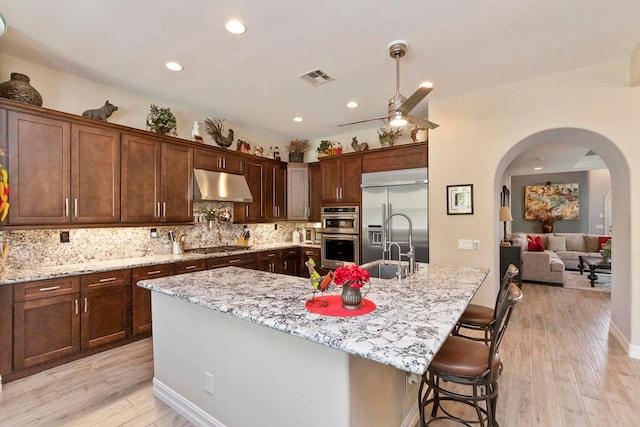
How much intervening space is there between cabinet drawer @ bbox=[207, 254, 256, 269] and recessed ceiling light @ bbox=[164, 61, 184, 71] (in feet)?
7.49

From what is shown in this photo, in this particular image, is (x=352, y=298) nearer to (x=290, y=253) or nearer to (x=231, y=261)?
(x=231, y=261)

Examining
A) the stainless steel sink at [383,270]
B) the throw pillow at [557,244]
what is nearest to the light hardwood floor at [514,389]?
the stainless steel sink at [383,270]

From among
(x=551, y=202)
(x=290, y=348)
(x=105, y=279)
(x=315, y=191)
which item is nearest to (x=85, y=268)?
(x=105, y=279)

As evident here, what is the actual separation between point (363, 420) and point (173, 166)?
3.64 meters

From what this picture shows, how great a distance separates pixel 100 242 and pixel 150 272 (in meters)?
0.72

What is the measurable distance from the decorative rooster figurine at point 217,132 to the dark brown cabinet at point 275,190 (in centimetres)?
79

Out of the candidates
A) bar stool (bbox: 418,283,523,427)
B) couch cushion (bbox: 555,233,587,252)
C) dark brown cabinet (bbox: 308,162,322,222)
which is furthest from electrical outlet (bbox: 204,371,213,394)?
couch cushion (bbox: 555,233,587,252)

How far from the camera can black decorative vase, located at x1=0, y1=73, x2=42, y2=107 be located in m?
2.74

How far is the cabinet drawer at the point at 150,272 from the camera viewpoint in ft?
11.0

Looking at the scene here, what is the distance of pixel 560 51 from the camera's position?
2.86 metres

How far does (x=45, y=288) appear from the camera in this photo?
109 inches

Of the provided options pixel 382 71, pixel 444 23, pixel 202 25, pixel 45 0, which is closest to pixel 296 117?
pixel 382 71

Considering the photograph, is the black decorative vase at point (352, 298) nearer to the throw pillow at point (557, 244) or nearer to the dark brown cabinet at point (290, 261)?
the dark brown cabinet at point (290, 261)

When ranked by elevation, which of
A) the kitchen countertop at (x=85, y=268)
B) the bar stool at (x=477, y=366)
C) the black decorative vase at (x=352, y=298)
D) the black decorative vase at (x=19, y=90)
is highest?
the black decorative vase at (x=19, y=90)
